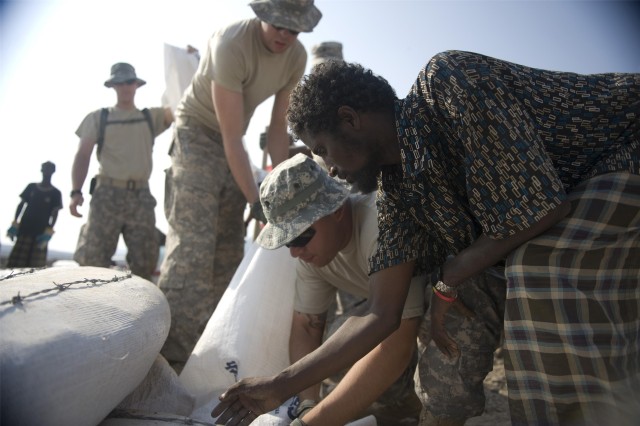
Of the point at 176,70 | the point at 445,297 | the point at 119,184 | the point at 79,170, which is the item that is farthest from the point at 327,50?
the point at 445,297

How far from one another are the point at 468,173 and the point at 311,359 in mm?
670

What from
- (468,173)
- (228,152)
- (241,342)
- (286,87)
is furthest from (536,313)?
(286,87)

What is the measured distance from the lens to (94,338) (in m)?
1.49

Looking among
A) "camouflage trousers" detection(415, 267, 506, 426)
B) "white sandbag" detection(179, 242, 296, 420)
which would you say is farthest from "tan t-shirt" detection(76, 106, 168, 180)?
"camouflage trousers" detection(415, 267, 506, 426)

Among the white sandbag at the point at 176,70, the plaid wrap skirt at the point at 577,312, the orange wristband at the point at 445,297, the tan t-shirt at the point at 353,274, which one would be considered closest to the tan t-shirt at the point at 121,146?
the white sandbag at the point at 176,70

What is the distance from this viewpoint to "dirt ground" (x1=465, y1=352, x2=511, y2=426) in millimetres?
2569

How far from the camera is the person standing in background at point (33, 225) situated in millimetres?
5719

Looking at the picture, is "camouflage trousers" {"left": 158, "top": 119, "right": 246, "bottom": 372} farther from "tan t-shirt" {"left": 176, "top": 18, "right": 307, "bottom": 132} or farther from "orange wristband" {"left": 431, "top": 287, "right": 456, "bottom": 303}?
"orange wristband" {"left": 431, "top": 287, "right": 456, "bottom": 303}

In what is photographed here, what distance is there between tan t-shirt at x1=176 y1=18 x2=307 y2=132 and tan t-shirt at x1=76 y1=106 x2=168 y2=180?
1093mm

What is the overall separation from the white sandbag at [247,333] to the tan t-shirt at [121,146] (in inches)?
78.5

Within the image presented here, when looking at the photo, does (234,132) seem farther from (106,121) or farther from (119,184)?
(106,121)

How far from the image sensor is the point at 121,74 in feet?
14.3

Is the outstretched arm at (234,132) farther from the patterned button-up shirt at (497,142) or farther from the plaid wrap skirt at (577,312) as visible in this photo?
the plaid wrap skirt at (577,312)

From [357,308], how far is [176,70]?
2952 mm
